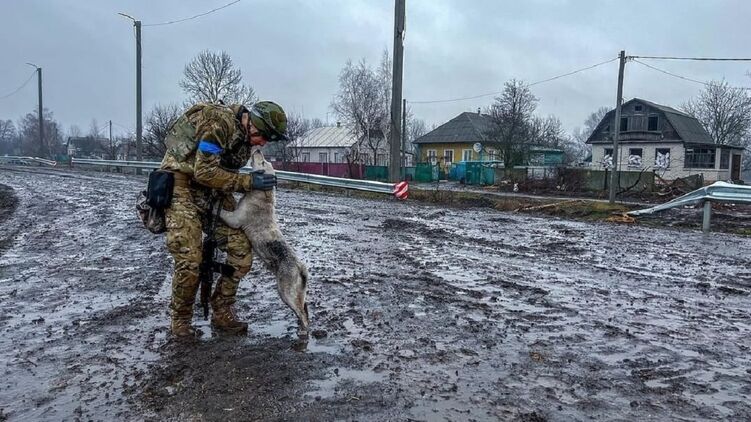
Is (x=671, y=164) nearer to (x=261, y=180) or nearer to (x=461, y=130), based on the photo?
(x=461, y=130)

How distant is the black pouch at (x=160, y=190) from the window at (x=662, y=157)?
46.4 meters

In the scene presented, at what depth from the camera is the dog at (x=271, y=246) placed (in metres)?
4.39

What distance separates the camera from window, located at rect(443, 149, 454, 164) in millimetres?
54959

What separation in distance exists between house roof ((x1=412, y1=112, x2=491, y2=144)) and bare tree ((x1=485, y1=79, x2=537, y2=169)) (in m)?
12.6

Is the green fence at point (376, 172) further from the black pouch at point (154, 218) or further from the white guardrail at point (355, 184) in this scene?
the black pouch at point (154, 218)

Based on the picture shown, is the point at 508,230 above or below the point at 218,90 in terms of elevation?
below

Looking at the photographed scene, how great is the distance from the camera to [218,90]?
4228cm

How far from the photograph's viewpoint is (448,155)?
55438 millimetres

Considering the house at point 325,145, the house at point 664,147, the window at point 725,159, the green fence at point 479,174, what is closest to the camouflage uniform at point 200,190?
the green fence at point 479,174

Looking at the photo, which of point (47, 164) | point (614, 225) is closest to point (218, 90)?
point (47, 164)

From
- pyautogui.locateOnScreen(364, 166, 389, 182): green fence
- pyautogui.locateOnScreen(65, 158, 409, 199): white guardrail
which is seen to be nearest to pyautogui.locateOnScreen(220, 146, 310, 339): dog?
pyautogui.locateOnScreen(65, 158, 409, 199): white guardrail

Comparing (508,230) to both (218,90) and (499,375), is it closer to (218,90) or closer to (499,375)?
(499,375)

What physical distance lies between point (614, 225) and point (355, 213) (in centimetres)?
590

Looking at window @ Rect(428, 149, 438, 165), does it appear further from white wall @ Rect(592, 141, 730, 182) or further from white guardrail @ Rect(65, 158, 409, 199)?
white guardrail @ Rect(65, 158, 409, 199)
